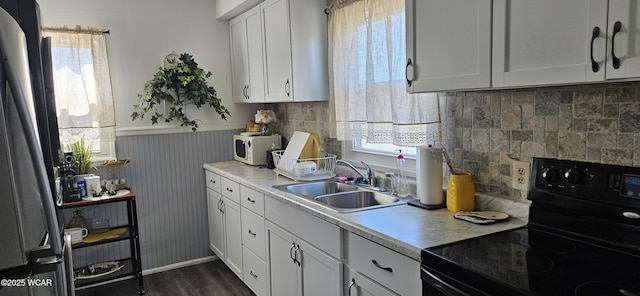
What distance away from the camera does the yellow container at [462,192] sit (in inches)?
75.9

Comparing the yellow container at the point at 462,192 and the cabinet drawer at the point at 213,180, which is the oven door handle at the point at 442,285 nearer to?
the yellow container at the point at 462,192

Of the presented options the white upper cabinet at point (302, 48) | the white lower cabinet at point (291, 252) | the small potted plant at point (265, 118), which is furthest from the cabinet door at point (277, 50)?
the white lower cabinet at point (291, 252)

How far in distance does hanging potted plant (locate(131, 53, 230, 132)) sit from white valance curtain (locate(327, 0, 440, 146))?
134 centimetres

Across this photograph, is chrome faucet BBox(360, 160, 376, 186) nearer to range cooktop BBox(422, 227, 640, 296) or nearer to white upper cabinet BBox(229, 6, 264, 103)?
range cooktop BBox(422, 227, 640, 296)

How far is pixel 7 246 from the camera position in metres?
1.16

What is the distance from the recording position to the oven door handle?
4.35ft

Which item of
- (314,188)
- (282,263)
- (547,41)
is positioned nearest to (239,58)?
(314,188)

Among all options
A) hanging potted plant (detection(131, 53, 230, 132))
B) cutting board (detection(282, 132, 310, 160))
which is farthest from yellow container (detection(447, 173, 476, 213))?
hanging potted plant (detection(131, 53, 230, 132))

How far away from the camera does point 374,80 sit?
2438mm

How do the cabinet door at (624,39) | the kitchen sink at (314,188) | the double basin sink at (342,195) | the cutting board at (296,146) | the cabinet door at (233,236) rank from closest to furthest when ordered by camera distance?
the cabinet door at (624,39), the double basin sink at (342,195), the kitchen sink at (314,188), the cutting board at (296,146), the cabinet door at (233,236)

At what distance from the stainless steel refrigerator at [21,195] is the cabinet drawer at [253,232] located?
1.56 meters

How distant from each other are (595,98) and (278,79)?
206cm

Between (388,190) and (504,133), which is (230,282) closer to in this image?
(388,190)

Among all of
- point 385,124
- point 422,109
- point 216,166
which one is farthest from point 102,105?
point 422,109
